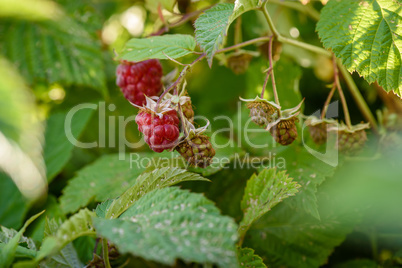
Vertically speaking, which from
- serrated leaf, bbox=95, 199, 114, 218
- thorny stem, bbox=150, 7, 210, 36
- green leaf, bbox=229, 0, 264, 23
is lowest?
serrated leaf, bbox=95, 199, 114, 218

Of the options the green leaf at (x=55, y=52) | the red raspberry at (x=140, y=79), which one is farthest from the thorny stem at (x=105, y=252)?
the green leaf at (x=55, y=52)

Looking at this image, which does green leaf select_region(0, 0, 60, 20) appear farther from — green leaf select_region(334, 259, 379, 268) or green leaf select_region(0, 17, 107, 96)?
green leaf select_region(334, 259, 379, 268)

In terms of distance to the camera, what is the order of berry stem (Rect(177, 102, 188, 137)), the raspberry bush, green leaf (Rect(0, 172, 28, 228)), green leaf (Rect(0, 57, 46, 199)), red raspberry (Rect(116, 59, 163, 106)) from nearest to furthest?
the raspberry bush → berry stem (Rect(177, 102, 188, 137)) → red raspberry (Rect(116, 59, 163, 106)) → green leaf (Rect(0, 172, 28, 228)) → green leaf (Rect(0, 57, 46, 199))

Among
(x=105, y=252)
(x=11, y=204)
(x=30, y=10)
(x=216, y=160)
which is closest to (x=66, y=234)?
(x=105, y=252)

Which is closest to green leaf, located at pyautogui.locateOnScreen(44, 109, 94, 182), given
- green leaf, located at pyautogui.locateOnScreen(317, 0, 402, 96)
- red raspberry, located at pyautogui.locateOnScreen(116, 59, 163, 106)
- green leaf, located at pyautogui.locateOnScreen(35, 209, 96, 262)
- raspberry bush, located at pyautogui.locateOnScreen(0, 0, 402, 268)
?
raspberry bush, located at pyautogui.locateOnScreen(0, 0, 402, 268)

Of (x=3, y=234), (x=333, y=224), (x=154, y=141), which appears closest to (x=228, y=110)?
(x=333, y=224)

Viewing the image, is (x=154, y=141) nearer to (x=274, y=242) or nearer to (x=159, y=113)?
(x=159, y=113)
